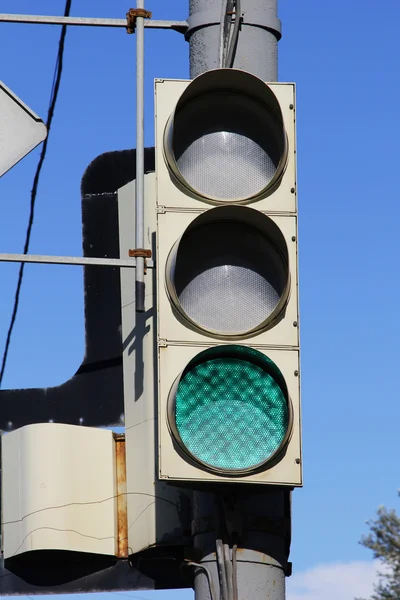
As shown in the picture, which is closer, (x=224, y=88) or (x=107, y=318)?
(x=224, y=88)

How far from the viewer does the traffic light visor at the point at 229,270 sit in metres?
3.81

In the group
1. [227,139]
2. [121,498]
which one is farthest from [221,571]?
[227,139]

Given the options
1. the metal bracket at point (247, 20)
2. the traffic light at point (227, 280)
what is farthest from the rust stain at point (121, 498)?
the metal bracket at point (247, 20)

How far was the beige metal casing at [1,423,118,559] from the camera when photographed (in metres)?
4.43

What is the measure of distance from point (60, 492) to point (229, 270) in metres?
1.12

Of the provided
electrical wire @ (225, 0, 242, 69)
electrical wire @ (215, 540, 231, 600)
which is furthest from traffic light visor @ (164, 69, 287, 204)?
electrical wire @ (215, 540, 231, 600)

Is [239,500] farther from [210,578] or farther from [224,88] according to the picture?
[224,88]

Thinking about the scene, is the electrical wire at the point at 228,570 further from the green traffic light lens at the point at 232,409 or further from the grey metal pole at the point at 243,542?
the green traffic light lens at the point at 232,409

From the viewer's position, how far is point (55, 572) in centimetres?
466

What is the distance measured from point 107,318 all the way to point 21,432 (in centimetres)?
113

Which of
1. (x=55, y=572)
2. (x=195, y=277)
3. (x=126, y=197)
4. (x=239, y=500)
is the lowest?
(x=55, y=572)

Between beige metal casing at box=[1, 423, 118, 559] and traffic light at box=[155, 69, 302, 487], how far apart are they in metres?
0.95

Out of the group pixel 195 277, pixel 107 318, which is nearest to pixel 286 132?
pixel 195 277

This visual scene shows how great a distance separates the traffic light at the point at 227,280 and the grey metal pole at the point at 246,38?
9.0 inches
